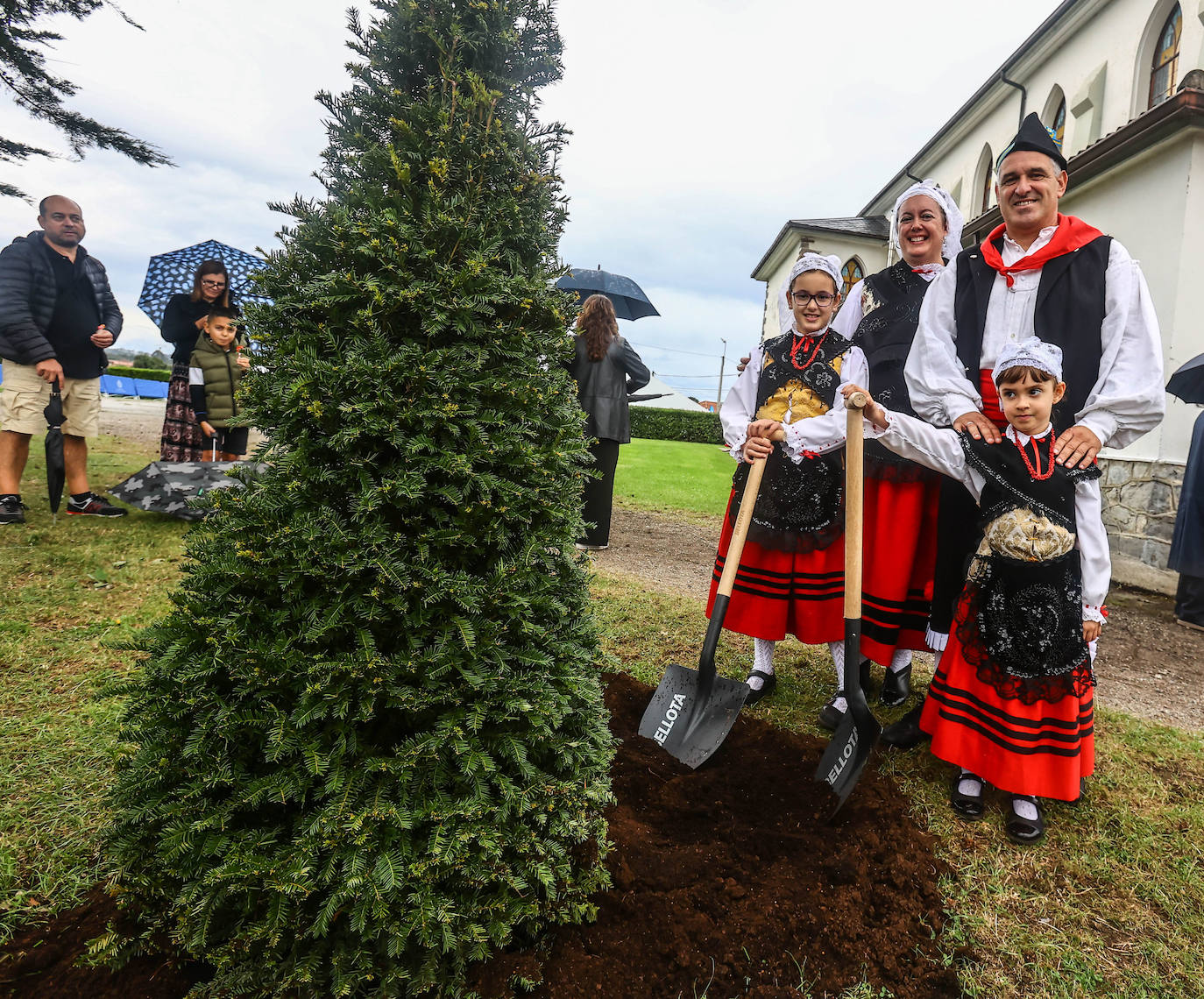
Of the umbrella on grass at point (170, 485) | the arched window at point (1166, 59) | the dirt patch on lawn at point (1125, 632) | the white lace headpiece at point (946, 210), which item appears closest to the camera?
the white lace headpiece at point (946, 210)

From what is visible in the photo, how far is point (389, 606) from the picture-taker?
5.06 feet

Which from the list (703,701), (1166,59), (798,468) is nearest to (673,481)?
(1166,59)

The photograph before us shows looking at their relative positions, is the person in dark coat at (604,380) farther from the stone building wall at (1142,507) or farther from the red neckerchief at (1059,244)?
the stone building wall at (1142,507)

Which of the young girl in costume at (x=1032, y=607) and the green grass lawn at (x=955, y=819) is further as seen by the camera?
the young girl in costume at (x=1032, y=607)

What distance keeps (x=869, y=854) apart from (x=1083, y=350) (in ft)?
7.21

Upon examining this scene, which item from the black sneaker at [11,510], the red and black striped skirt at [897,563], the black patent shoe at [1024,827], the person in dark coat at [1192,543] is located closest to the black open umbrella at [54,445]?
the black sneaker at [11,510]

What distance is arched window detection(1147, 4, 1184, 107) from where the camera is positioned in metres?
10.7

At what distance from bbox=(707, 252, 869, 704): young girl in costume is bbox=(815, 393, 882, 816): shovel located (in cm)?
41

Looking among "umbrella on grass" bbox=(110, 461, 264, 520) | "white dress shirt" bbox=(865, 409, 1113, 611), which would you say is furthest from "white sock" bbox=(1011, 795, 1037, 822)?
"umbrella on grass" bbox=(110, 461, 264, 520)

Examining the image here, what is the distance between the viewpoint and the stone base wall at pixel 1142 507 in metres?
7.34

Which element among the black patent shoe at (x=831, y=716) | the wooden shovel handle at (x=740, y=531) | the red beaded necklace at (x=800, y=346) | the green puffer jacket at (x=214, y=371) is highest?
the red beaded necklace at (x=800, y=346)

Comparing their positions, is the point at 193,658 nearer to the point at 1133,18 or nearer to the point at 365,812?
the point at 365,812

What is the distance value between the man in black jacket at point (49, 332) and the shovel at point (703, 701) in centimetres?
568

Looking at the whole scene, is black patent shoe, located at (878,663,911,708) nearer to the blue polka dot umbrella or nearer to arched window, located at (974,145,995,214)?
the blue polka dot umbrella
